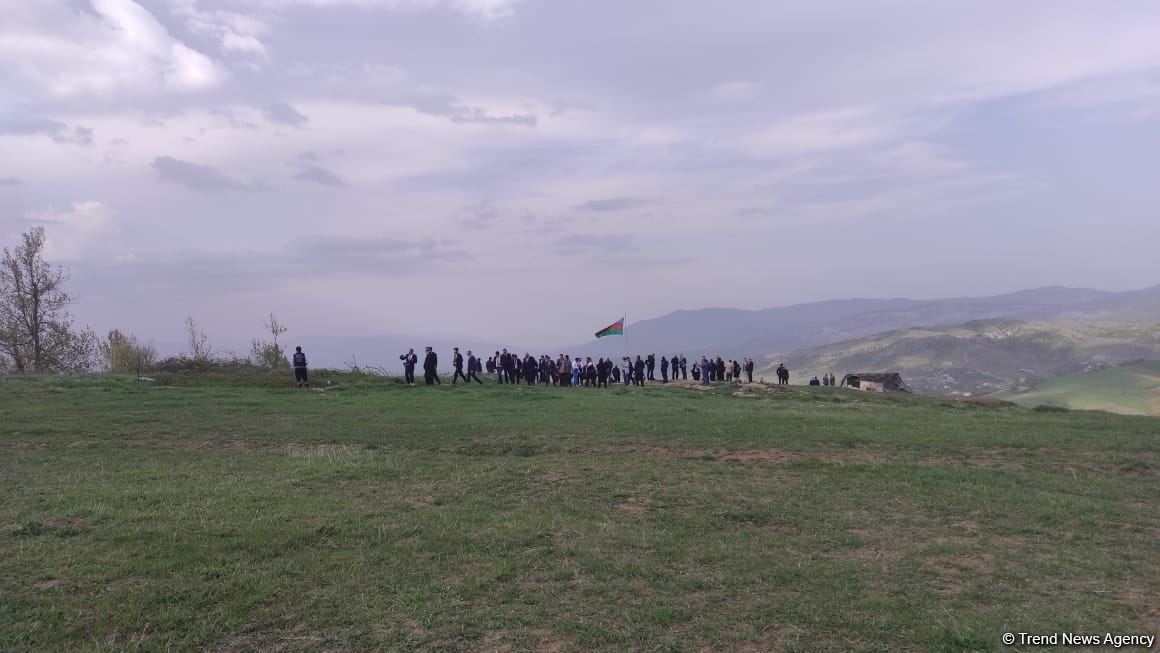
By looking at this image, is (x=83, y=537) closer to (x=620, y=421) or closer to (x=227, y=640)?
(x=227, y=640)

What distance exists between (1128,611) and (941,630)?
83.6 inches

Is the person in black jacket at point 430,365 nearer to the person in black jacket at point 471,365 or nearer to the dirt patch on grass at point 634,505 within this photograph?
the person in black jacket at point 471,365

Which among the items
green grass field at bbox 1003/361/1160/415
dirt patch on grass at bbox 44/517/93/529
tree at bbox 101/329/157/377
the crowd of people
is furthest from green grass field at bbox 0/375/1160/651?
green grass field at bbox 1003/361/1160/415

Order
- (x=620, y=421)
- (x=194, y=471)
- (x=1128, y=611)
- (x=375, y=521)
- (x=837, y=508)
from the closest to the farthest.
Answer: (x=1128, y=611) → (x=375, y=521) → (x=837, y=508) → (x=194, y=471) → (x=620, y=421)

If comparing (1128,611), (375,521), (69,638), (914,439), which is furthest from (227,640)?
(914,439)

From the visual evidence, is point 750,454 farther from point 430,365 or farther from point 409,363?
Result: point 409,363

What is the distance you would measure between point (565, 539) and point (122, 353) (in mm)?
48111

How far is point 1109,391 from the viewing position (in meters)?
72.8

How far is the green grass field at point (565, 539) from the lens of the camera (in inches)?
277

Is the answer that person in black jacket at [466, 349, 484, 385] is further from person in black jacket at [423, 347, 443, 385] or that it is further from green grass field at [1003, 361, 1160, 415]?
green grass field at [1003, 361, 1160, 415]

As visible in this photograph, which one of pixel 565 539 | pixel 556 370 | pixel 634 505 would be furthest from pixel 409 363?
pixel 565 539

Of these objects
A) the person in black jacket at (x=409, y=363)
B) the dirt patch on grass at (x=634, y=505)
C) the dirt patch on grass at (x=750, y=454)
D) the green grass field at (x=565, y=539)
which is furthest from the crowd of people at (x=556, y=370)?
the dirt patch on grass at (x=634, y=505)

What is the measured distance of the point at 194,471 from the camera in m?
13.8

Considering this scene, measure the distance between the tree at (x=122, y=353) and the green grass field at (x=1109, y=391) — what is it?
207 ft
